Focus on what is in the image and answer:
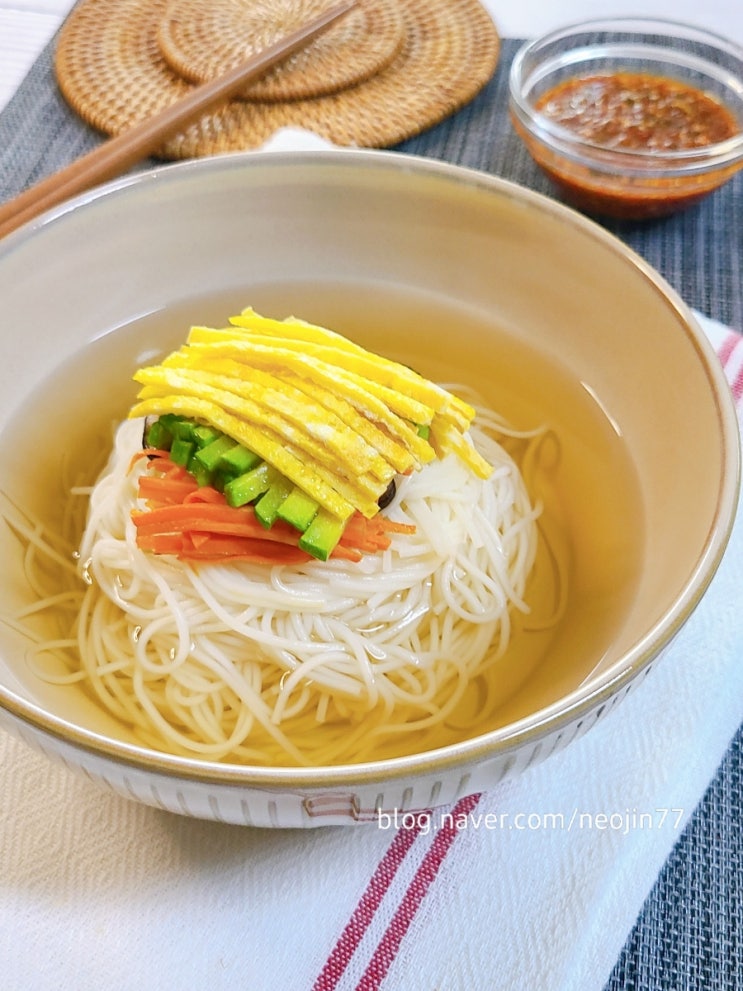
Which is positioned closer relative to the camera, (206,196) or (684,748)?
(684,748)

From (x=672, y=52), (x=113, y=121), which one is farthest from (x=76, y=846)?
(x=672, y=52)

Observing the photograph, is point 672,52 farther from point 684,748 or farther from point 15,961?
point 15,961

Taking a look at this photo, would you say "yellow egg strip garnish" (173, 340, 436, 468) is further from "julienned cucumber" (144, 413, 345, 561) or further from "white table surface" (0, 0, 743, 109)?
"white table surface" (0, 0, 743, 109)

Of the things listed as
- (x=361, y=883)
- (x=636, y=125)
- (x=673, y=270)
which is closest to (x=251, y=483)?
(x=361, y=883)

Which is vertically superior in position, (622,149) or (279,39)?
(279,39)

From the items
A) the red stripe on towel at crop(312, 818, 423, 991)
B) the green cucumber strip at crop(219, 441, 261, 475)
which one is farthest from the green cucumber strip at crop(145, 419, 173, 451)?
the red stripe on towel at crop(312, 818, 423, 991)

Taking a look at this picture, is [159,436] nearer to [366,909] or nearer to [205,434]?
[205,434]
